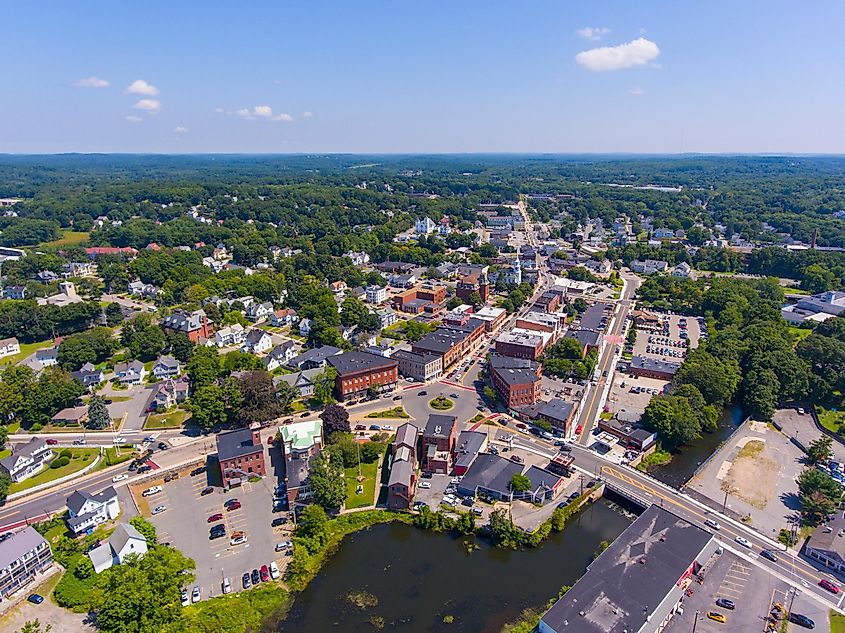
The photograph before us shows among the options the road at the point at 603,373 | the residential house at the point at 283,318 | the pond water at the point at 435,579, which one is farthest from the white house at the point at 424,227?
the pond water at the point at 435,579

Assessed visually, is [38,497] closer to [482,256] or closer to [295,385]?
[295,385]

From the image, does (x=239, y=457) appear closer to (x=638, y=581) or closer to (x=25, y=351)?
(x=638, y=581)

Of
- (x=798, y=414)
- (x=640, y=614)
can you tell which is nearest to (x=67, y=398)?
(x=640, y=614)

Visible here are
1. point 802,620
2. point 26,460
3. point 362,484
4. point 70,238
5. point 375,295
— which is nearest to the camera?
point 802,620

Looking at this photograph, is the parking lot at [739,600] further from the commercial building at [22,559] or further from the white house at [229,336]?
the white house at [229,336]

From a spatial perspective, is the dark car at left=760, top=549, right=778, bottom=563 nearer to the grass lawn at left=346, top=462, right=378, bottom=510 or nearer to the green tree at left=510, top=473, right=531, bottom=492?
the green tree at left=510, top=473, right=531, bottom=492

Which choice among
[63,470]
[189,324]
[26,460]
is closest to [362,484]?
[63,470]
